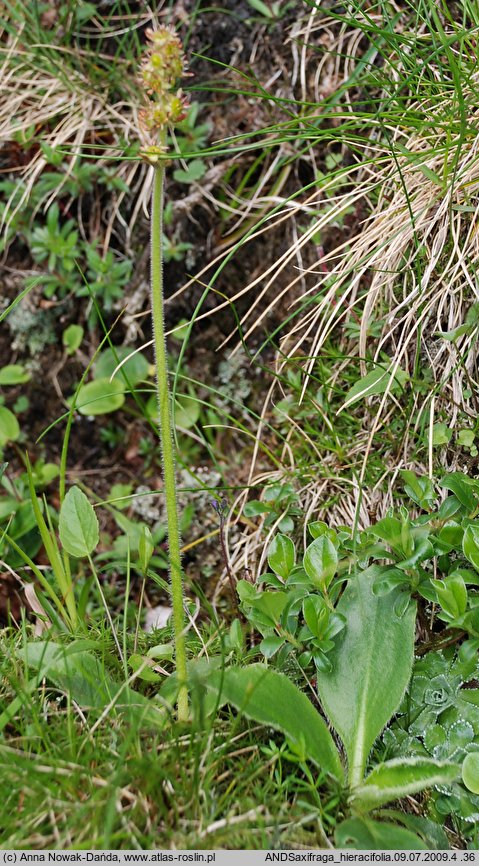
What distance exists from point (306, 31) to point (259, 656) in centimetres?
186

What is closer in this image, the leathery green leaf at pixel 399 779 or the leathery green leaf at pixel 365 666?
the leathery green leaf at pixel 399 779

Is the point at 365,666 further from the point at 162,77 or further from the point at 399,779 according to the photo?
the point at 162,77

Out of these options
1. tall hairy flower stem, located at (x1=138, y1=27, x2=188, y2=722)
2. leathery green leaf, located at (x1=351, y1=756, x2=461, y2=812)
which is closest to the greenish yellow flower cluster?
tall hairy flower stem, located at (x1=138, y1=27, x2=188, y2=722)

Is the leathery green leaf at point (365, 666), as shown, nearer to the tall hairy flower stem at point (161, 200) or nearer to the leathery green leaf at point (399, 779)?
the leathery green leaf at point (399, 779)

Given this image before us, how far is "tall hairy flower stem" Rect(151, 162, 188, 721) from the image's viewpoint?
1.27 m

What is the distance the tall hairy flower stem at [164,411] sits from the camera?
1.27m

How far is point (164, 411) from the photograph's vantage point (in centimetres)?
132

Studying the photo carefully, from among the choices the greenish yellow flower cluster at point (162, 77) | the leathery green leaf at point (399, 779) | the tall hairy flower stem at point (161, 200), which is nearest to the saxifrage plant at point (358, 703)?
the leathery green leaf at point (399, 779)

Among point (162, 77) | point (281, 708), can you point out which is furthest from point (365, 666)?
point (162, 77)

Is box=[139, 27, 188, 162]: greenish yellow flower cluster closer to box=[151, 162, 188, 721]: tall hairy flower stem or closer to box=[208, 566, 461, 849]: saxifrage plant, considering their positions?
box=[151, 162, 188, 721]: tall hairy flower stem

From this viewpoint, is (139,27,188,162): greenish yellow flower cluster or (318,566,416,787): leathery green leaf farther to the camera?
(318,566,416,787): leathery green leaf

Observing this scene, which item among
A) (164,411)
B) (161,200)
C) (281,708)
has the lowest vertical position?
(281,708)

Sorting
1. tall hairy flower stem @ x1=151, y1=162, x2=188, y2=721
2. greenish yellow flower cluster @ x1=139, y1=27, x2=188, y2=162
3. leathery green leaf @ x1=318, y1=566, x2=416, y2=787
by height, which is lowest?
leathery green leaf @ x1=318, y1=566, x2=416, y2=787
